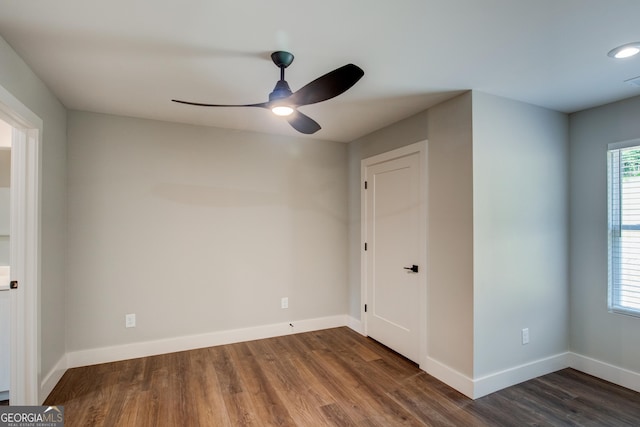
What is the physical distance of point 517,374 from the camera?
2654 mm

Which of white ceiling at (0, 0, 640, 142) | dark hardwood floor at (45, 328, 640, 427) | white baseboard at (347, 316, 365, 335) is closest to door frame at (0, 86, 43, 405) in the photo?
dark hardwood floor at (45, 328, 640, 427)

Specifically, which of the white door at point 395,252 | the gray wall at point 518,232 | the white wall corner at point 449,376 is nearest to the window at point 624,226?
the gray wall at point 518,232

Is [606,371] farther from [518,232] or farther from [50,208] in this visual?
[50,208]

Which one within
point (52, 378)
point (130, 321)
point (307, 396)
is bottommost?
point (307, 396)

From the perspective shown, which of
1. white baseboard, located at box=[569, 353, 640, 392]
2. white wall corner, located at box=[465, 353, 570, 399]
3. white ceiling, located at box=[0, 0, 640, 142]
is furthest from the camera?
white baseboard, located at box=[569, 353, 640, 392]

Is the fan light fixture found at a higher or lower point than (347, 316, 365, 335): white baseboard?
higher

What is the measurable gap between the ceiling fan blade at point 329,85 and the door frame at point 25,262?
1817 mm

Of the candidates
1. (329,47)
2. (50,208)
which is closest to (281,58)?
(329,47)

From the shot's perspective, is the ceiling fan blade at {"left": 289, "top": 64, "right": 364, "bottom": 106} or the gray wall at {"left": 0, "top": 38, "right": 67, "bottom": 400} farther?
the gray wall at {"left": 0, "top": 38, "right": 67, "bottom": 400}

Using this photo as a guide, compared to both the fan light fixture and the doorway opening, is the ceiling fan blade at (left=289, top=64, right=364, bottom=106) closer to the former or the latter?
the fan light fixture

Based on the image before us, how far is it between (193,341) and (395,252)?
7.54ft

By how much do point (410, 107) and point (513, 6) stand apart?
4.46 feet

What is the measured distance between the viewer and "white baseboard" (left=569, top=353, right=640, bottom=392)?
2562 mm

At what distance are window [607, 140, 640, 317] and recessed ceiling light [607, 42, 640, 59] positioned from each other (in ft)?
3.34
